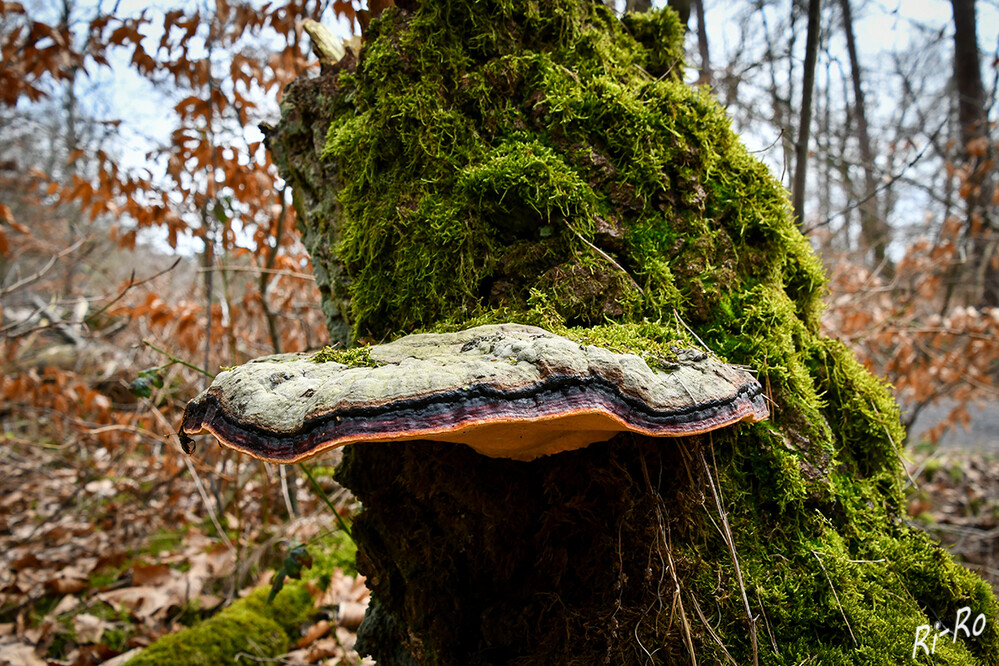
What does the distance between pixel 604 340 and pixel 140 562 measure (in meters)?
4.59

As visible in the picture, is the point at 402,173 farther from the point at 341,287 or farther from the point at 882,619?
the point at 882,619

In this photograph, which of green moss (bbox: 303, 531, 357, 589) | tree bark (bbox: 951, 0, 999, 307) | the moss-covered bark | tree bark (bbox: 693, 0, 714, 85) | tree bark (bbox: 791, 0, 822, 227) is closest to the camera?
the moss-covered bark

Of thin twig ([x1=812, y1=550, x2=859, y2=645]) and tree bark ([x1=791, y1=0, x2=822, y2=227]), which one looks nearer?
thin twig ([x1=812, y1=550, x2=859, y2=645])

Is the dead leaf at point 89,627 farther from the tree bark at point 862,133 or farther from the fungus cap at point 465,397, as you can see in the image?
the tree bark at point 862,133

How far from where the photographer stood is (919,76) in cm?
1420

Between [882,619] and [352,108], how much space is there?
8.37 feet

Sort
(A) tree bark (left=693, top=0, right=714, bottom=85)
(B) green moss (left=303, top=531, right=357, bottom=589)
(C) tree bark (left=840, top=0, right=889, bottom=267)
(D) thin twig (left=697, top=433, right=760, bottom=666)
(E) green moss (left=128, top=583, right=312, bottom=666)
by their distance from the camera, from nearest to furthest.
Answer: (D) thin twig (left=697, top=433, right=760, bottom=666), (E) green moss (left=128, top=583, right=312, bottom=666), (B) green moss (left=303, top=531, right=357, bottom=589), (A) tree bark (left=693, top=0, right=714, bottom=85), (C) tree bark (left=840, top=0, right=889, bottom=267)

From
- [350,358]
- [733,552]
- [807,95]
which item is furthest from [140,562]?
[807,95]

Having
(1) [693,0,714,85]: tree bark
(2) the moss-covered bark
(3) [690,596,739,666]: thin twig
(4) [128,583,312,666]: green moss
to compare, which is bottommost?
(4) [128,583,312,666]: green moss

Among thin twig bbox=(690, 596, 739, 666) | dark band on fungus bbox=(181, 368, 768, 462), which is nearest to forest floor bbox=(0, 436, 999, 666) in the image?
thin twig bbox=(690, 596, 739, 666)

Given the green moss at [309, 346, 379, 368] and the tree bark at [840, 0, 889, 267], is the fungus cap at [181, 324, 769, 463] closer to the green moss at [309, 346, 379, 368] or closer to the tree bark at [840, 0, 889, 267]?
the green moss at [309, 346, 379, 368]

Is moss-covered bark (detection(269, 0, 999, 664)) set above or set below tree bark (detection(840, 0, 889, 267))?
below

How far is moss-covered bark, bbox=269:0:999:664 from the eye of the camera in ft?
5.30

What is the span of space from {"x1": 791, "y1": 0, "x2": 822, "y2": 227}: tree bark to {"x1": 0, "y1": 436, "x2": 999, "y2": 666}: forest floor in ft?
6.37
